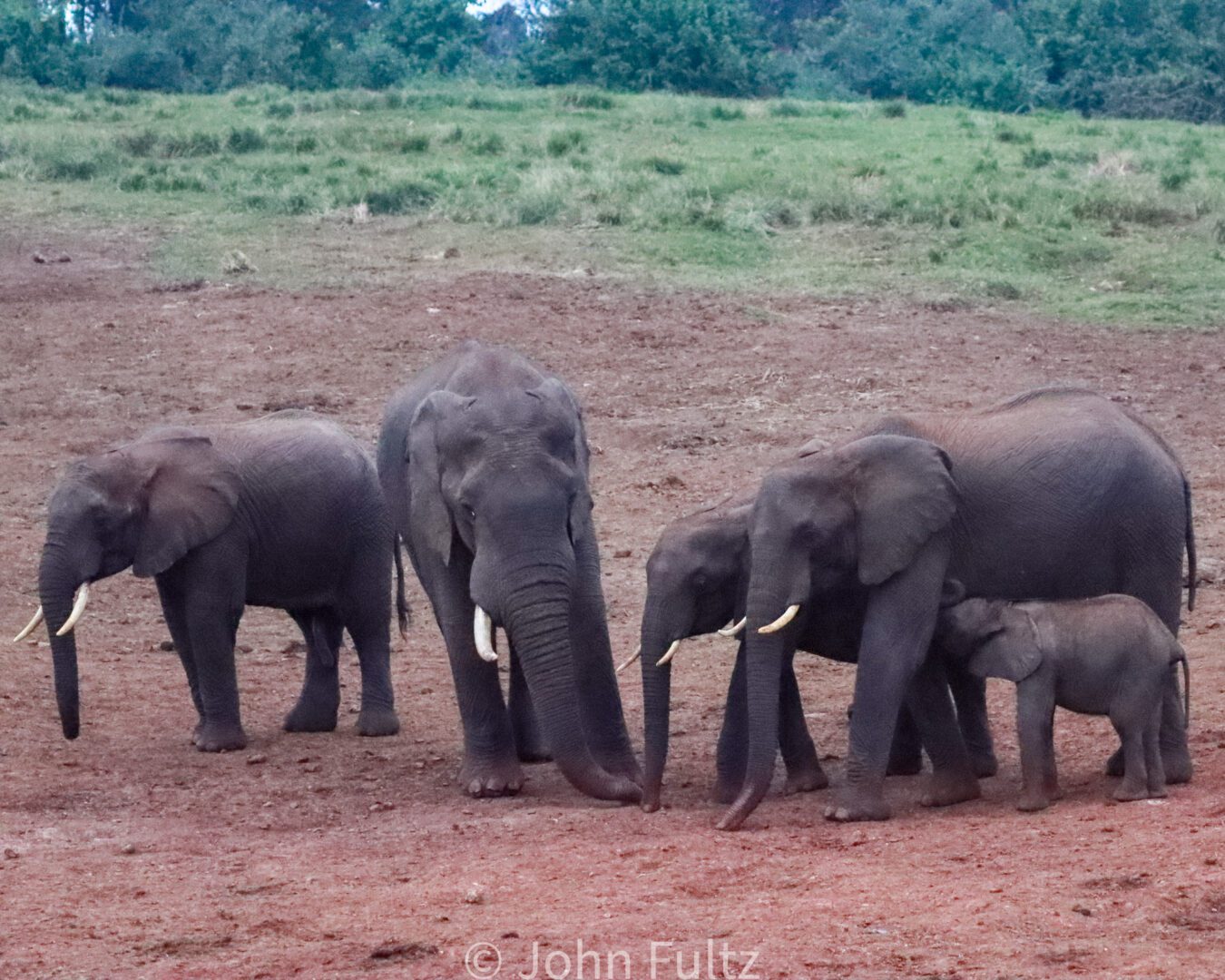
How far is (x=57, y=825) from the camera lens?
7539mm

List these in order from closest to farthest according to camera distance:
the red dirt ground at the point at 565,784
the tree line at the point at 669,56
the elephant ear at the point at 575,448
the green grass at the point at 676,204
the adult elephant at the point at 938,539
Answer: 1. the red dirt ground at the point at 565,784
2. the adult elephant at the point at 938,539
3. the elephant ear at the point at 575,448
4. the green grass at the point at 676,204
5. the tree line at the point at 669,56

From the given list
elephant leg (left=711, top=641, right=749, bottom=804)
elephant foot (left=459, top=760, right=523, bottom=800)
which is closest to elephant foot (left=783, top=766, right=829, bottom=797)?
elephant leg (left=711, top=641, right=749, bottom=804)

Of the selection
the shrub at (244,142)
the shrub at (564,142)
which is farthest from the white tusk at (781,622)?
the shrub at (244,142)

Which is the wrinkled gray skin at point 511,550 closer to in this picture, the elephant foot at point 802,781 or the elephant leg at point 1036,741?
the elephant foot at point 802,781

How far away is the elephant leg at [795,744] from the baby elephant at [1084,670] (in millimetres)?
827

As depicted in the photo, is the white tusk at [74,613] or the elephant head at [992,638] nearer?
the elephant head at [992,638]

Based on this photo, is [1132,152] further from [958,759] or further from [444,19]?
[444,19]

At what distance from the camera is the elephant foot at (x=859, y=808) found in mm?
7316

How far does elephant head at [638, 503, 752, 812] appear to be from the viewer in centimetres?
748

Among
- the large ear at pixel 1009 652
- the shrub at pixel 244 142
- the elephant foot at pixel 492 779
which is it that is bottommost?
the elephant foot at pixel 492 779

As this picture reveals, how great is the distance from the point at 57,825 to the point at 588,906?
102 inches

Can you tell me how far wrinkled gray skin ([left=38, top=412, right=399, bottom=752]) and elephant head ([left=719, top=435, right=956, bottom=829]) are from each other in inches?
106

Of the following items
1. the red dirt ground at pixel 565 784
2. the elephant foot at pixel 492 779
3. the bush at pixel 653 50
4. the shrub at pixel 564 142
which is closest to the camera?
the red dirt ground at pixel 565 784

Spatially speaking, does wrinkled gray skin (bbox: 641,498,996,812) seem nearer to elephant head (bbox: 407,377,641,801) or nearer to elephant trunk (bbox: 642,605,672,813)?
elephant trunk (bbox: 642,605,672,813)
